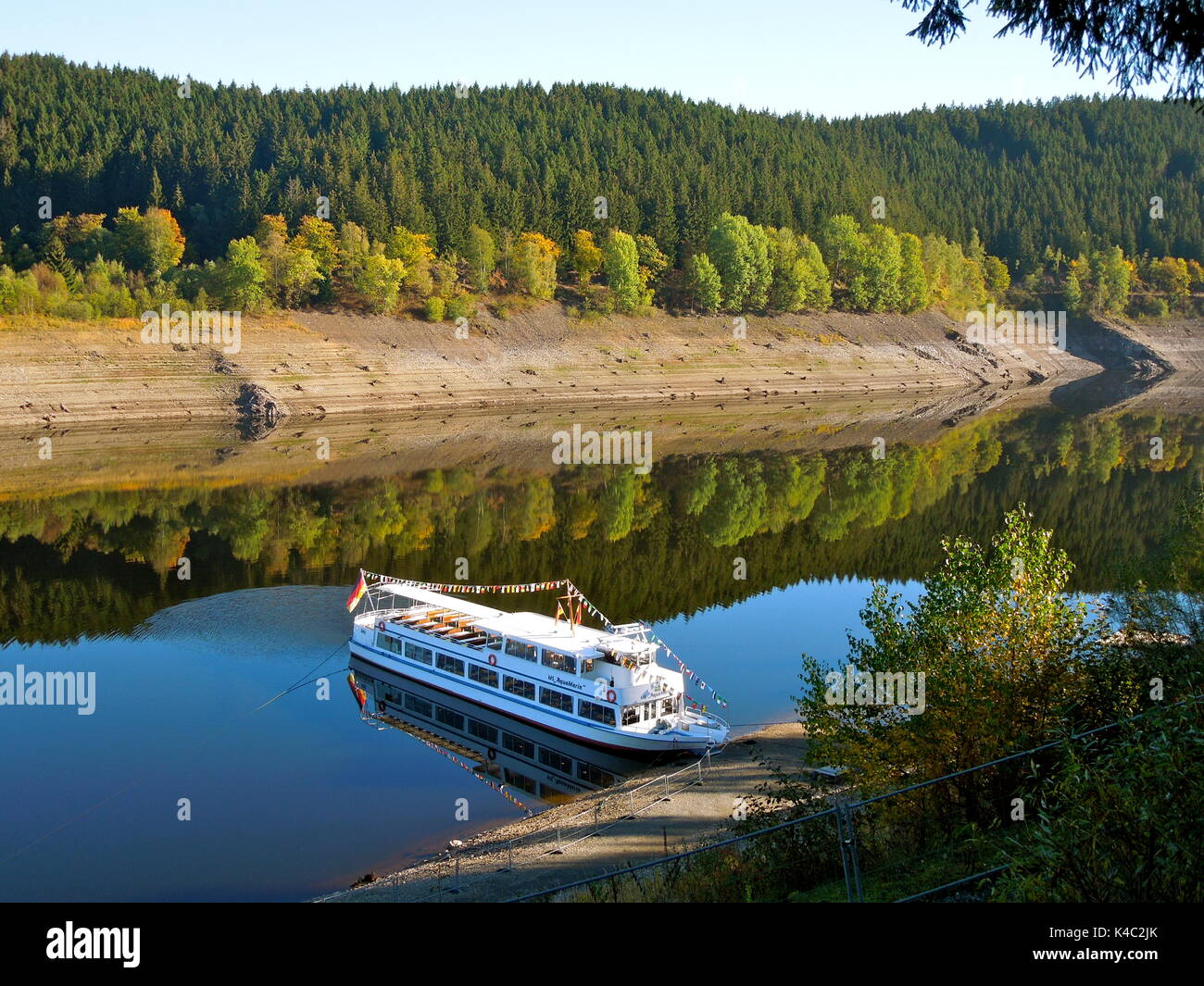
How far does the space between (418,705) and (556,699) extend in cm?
573

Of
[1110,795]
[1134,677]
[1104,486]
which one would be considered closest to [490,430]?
[1104,486]

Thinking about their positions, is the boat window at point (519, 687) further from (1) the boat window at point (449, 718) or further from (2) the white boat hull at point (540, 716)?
(1) the boat window at point (449, 718)

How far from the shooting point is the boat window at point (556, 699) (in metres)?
33.7

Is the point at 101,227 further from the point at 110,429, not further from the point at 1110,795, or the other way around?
the point at 1110,795

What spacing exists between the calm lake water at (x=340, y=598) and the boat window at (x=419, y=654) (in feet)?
8.04

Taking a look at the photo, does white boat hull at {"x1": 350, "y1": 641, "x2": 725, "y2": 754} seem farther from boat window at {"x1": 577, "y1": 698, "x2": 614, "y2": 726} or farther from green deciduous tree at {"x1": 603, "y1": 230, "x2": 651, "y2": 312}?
green deciduous tree at {"x1": 603, "y1": 230, "x2": 651, "y2": 312}
